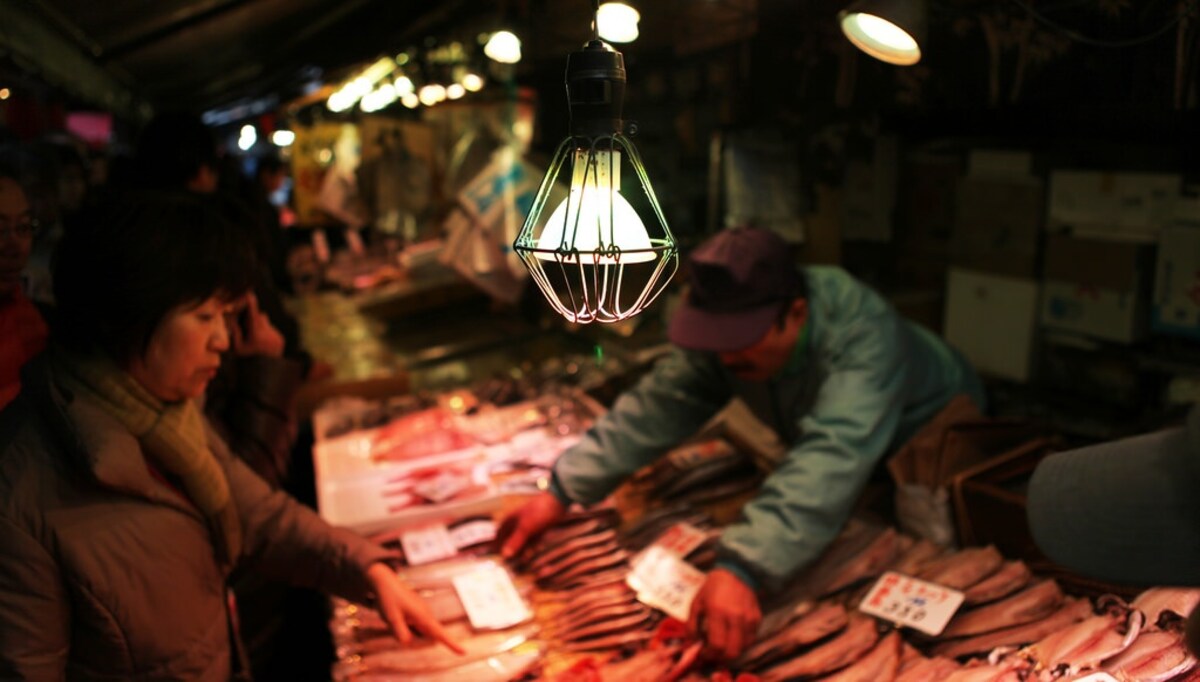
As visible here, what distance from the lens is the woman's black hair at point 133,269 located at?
81.2 inches

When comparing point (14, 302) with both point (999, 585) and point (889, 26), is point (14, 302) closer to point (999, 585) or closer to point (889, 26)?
point (889, 26)

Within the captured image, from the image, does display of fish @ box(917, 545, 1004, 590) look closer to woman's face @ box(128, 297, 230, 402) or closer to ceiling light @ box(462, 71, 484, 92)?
woman's face @ box(128, 297, 230, 402)

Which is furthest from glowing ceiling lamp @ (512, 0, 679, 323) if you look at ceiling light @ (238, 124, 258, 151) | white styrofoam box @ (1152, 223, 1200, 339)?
ceiling light @ (238, 124, 258, 151)

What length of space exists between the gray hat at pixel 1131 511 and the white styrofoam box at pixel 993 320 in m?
4.63

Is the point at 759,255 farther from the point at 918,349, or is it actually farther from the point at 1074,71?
the point at 1074,71

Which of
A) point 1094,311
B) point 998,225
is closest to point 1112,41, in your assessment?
point 1094,311

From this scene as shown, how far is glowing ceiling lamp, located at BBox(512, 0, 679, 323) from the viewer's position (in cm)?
151

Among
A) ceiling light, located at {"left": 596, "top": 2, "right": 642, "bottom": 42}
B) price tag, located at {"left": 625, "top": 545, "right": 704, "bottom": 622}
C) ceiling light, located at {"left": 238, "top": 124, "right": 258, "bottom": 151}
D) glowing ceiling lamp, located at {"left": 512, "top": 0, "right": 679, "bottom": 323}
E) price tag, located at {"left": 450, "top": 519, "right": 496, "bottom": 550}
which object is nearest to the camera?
glowing ceiling lamp, located at {"left": 512, "top": 0, "right": 679, "bottom": 323}

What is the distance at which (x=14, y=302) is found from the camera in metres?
2.65

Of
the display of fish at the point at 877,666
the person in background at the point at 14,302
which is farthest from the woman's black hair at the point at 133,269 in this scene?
the display of fish at the point at 877,666

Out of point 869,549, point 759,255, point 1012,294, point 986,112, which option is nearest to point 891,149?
point 986,112

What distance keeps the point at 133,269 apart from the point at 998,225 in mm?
4984

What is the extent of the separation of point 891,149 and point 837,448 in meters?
3.24

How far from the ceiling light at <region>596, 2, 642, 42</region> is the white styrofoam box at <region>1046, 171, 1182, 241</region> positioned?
10.4 ft
